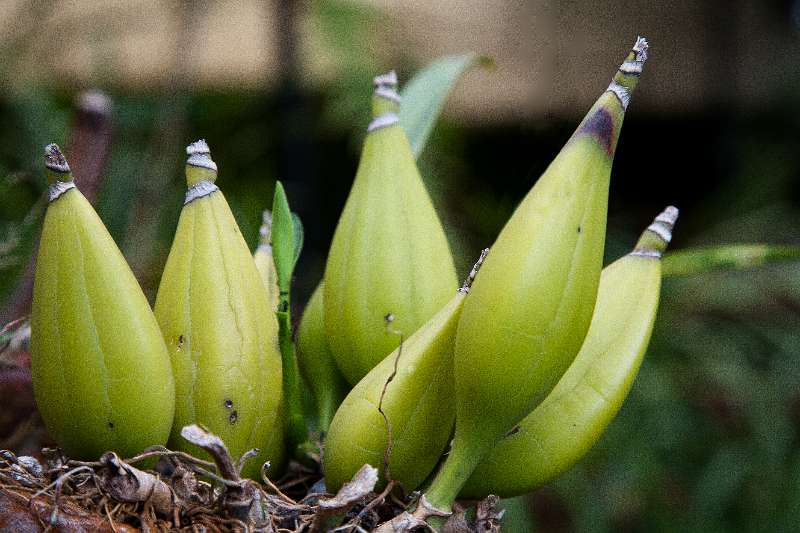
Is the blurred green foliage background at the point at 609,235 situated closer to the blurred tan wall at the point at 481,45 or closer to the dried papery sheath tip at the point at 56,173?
the blurred tan wall at the point at 481,45

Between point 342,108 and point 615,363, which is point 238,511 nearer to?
point 615,363

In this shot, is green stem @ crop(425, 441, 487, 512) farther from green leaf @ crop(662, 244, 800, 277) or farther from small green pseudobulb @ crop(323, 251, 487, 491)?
green leaf @ crop(662, 244, 800, 277)

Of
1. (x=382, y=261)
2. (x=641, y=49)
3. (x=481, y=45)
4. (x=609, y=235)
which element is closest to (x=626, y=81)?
(x=641, y=49)

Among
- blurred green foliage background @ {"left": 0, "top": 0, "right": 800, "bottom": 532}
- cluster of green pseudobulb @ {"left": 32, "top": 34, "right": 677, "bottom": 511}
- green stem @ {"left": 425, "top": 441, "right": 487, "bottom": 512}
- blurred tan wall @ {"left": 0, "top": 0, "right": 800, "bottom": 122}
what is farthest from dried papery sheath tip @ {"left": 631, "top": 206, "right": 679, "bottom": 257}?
blurred tan wall @ {"left": 0, "top": 0, "right": 800, "bottom": 122}

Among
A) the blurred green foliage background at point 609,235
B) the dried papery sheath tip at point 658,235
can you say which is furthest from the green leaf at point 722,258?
the blurred green foliage background at point 609,235

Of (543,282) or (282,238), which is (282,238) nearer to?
(282,238)
